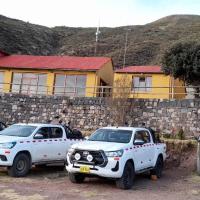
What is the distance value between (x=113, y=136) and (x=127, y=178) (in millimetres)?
1676

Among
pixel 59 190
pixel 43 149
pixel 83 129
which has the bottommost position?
pixel 59 190

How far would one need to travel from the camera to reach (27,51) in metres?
52.4

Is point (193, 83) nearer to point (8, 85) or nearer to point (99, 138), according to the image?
point (8, 85)

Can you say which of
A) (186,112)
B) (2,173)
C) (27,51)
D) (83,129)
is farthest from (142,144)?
(27,51)

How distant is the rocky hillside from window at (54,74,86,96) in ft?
56.5

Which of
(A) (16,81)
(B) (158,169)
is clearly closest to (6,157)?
(B) (158,169)

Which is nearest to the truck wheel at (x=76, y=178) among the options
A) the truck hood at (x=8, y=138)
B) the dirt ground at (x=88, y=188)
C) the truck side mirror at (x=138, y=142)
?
the dirt ground at (x=88, y=188)

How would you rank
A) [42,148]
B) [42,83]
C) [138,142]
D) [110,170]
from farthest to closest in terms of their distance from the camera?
[42,83]
[42,148]
[138,142]
[110,170]

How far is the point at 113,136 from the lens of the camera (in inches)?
501

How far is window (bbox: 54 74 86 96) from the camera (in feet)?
99.2

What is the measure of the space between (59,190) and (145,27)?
68.7m

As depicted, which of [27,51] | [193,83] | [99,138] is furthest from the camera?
[27,51]

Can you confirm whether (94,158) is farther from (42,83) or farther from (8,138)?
(42,83)

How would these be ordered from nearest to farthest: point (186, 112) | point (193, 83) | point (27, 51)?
1. point (186, 112)
2. point (193, 83)
3. point (27, 51)
